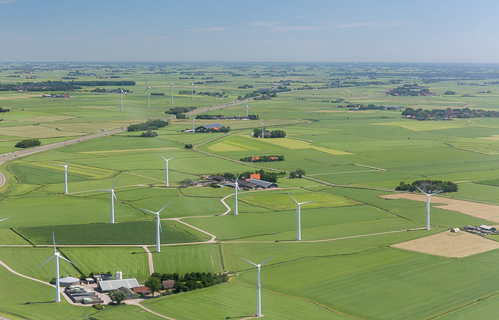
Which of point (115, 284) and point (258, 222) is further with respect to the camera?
point (258, 222)

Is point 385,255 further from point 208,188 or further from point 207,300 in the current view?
point 208,188

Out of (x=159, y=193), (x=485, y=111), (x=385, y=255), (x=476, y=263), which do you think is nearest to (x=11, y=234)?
(x=159, y=193)

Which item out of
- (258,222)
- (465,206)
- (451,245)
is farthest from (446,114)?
(451,245)

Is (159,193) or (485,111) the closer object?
(159,193)

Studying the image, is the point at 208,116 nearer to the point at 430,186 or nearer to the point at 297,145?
the point at 297,145

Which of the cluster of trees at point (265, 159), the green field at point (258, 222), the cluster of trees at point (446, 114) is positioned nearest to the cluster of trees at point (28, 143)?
the green field at point (258, 222)

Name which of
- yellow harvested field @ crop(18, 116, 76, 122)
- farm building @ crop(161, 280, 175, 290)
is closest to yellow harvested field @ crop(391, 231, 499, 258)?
farm building @ crop(161, 280, 175, 290)

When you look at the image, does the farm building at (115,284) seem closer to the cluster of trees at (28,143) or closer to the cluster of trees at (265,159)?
the cluster of trees at (265,159)
